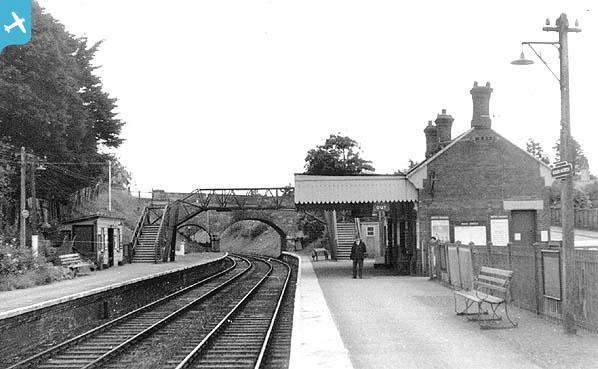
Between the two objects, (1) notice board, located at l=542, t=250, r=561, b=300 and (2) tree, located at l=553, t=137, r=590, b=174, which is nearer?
(1) notice board, located at l=542, t=250, r=561, b=300

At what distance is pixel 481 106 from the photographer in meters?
25.2

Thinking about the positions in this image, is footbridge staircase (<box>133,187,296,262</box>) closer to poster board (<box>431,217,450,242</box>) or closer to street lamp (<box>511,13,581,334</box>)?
poster board (<box>431,217,450,242</box>)

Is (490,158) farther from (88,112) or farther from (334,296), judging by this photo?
(88,112)

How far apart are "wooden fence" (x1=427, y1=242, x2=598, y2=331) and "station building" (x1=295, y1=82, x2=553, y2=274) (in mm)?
7137

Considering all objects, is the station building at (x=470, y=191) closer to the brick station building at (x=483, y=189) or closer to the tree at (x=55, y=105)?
the brick station building at (x=483, y=189)

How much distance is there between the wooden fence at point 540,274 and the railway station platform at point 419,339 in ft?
0.80

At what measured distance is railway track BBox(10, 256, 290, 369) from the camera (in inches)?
448

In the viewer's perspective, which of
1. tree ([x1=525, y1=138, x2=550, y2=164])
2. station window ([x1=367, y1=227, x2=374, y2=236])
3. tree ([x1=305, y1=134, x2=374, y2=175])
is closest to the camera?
station window ([x1=367, y1=227, x2=374, y2=236])

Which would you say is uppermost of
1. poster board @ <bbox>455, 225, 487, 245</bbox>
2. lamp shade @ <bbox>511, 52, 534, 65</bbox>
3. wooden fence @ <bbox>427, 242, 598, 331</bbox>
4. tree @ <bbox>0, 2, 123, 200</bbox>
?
tree @ <bbox>0, 2, 123, 200</bbox>

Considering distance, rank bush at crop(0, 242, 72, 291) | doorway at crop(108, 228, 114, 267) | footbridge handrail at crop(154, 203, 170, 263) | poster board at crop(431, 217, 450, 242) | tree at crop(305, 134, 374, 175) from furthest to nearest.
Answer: tree at crop(305, 134, 374, 175)
footbridge handrail at crop(154, 203, 170, 263)
doorway at crop(108, 228, 114, 267)
poster board at crop(431, 217, 450, 242)
bush at crop(0, 242, 72, 291)

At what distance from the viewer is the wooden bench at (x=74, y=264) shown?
2873cm

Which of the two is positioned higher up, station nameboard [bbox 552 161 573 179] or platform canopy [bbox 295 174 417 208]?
platform canopy [bbox 295 174 417 208]

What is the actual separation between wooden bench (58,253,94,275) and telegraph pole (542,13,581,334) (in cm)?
2191

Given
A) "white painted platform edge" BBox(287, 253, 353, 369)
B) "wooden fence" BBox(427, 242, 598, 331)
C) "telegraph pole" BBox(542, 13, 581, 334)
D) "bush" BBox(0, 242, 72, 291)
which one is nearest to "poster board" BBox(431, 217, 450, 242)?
"wooden fence" BBox(427, 242, 598, 331)
